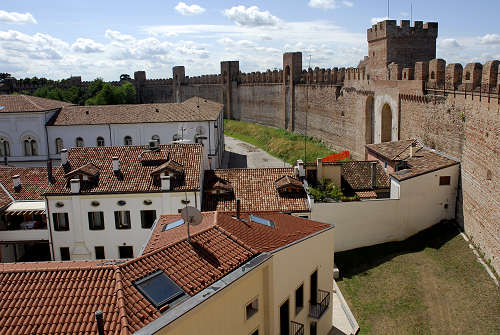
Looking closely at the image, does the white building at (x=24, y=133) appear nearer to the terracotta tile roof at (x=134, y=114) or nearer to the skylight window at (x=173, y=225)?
the terracotta tile roof at (x=134, y=114)

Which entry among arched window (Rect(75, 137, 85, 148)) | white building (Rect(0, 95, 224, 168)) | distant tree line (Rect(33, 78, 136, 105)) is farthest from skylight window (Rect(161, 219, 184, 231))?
distant tree line (Rect(33, 78, 136, 105))

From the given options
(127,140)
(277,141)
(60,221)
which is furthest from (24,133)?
(277,141)

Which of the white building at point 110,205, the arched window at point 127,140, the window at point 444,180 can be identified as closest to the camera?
the white building at point 110,205

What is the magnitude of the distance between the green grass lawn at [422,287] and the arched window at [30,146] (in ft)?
77.0

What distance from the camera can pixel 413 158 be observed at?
20.5 metres

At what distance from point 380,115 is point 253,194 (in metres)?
12.0

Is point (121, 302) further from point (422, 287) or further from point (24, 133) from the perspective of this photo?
point (24, 133)

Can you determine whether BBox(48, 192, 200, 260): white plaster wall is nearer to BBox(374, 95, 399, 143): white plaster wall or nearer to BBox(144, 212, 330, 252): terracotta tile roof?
BBox(144, 212, 330, 252): terracotta tile roof

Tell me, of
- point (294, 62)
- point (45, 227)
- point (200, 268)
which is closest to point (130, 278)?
point (200, 268)

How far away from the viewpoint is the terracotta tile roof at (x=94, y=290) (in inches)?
267

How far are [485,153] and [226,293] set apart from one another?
12.3 meters

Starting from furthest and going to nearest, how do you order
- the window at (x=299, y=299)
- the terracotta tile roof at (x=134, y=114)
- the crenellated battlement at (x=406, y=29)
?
the terracotta tile roof at (x=134, y=114)
the crenellated battlement at (x=406, y=29)
the window at (x=299, y=299)

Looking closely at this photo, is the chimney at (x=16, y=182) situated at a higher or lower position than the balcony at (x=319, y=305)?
higher

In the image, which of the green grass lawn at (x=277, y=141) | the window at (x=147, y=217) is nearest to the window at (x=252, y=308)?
the window at (x=147, y=217)
